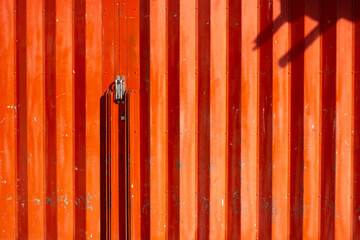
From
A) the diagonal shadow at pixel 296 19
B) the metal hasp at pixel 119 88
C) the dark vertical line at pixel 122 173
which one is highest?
the diagonal shadow at pixel 296 19

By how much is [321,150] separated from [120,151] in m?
1.70

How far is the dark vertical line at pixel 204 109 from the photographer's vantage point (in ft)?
9.95

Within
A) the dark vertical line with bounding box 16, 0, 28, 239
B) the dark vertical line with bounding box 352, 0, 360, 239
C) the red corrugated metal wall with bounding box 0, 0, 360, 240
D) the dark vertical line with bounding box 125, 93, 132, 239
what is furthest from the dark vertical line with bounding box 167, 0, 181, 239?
the dark vertical line with bounding box 352, 0, 360, 239

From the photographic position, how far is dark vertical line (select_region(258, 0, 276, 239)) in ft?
9.96

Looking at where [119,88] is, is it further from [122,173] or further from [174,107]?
[122,173]

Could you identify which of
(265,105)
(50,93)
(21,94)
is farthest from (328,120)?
(21,94)

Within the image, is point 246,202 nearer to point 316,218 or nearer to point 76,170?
point 316,218

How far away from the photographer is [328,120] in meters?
3.01

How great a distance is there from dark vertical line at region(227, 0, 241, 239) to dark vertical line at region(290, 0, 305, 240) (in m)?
0.45

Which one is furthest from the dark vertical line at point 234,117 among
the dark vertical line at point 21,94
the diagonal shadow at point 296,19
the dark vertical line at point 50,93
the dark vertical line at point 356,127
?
the dark vertical line at point 21,94

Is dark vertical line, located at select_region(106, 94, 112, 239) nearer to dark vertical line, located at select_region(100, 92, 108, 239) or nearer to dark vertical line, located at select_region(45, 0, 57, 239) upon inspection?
dark vertical line, located at select_region(100, 92, 108, 239)

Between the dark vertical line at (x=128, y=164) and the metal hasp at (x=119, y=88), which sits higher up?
the metal hasp at (x=119, y=88)

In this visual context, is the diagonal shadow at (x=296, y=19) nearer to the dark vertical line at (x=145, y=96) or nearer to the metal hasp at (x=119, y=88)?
the dark vertical line at (x=145, y=96)

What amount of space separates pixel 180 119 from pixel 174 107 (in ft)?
0.38
